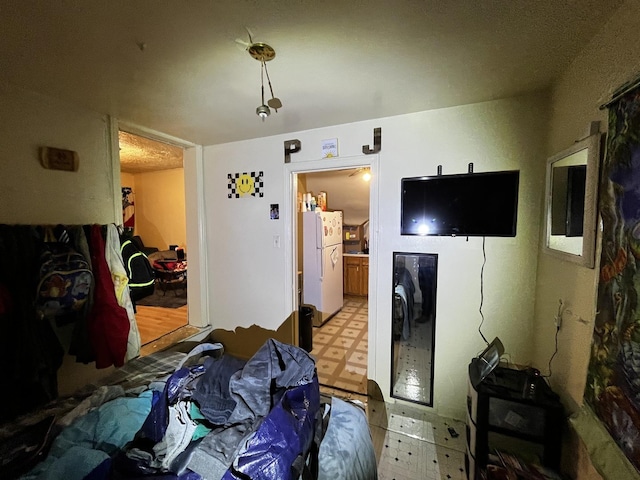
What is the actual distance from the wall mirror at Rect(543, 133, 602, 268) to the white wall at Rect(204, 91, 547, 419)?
210 millimetres

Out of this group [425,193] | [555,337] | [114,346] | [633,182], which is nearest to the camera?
[633,182]

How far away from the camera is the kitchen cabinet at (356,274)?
15.8 ft

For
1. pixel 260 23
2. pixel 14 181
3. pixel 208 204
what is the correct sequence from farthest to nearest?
pixel 208 204, pixel 14 181, pixel 260 23

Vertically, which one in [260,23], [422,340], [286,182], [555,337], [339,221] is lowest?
[422,340]

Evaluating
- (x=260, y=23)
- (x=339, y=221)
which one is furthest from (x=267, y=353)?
(x=339, y=221)

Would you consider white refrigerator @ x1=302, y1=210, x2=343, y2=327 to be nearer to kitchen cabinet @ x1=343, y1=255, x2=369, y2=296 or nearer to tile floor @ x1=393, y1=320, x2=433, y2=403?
kitchen cabinet @ x1=343, y1=255, x2=369, y2=296

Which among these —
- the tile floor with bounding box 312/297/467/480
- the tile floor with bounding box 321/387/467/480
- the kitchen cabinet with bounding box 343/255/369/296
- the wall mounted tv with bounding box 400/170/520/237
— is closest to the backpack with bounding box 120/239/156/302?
the tile floor with bounding box 312/297/467/480

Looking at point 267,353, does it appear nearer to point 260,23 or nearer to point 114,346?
point 114,346

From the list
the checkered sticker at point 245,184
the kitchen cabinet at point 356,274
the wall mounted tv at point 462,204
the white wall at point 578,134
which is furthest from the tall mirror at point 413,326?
the kitchen cabinet at point 356,274

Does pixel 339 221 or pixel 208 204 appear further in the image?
pixel 339 221

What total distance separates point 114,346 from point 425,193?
7.92ft

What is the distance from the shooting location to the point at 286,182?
7.79ft

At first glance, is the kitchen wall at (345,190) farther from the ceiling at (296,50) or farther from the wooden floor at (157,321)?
the wooden floor at (157,321)

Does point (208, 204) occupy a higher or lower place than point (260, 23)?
lower
